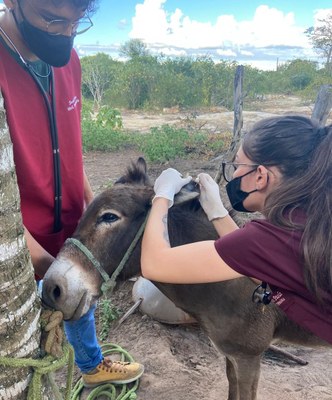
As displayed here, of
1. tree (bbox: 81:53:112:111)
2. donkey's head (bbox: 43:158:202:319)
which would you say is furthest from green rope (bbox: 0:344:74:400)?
tree (bbox: 81:53:112:111)

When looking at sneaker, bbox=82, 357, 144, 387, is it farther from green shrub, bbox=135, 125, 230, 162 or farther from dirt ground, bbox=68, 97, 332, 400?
green shrub, bbox=135, 125, 230, 162

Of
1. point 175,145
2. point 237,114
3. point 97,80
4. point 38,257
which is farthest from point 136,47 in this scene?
point 38,257

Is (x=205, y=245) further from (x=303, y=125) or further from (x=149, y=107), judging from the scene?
(x=149, y=107)

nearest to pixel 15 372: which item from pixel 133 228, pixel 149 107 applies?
pixel 133 228

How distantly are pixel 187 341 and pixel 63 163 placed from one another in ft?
7.77

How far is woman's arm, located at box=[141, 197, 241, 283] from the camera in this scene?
177 cm

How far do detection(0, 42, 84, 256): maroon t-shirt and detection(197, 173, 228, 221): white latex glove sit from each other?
0.70 meters

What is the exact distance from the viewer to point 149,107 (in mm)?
21250

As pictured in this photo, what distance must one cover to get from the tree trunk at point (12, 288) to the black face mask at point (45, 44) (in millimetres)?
621

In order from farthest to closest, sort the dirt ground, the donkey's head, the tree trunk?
the dirt ground
the donkey's head
the tree trunk

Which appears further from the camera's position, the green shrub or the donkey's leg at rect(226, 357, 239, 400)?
the green shrub

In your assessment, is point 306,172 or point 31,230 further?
point 31,230

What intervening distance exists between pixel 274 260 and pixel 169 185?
2.47 feet

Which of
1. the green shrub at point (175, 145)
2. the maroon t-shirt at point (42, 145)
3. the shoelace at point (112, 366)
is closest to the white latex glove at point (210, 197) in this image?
the maroon t-shirt at point (42, 145)
